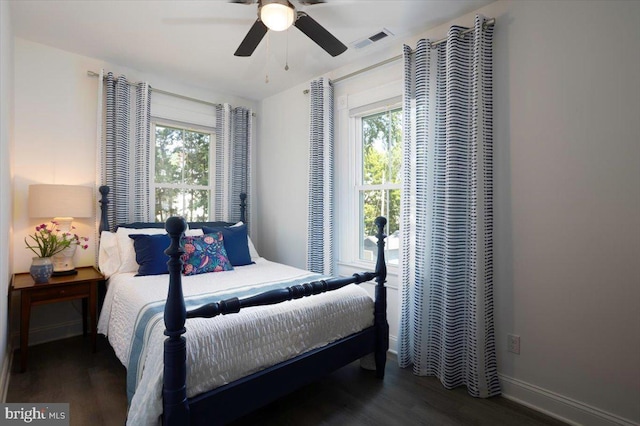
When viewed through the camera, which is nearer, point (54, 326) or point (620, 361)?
point (620, 361)

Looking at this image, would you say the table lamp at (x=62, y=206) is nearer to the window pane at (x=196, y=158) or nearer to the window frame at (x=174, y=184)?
the window frame at (x=174, y=184)

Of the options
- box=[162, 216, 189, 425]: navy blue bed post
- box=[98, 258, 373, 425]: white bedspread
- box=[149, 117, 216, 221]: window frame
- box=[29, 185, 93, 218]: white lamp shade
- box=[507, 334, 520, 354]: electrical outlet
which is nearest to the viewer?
box=[162, 216, 189, 425]: navy blue bed post

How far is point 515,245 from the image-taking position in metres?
2.14

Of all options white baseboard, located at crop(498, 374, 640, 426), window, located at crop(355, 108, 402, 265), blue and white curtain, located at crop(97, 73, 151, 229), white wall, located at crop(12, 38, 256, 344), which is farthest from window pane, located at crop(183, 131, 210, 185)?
white baseboard, located at crop(498, 374, 640, 426)

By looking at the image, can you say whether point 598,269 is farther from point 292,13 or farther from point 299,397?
point 292,13

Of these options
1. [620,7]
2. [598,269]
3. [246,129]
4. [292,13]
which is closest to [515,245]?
[598,269]

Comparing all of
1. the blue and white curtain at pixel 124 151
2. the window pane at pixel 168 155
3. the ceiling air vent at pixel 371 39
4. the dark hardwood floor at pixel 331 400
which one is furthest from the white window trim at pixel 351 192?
the blue and white curtain at pixel 124 151

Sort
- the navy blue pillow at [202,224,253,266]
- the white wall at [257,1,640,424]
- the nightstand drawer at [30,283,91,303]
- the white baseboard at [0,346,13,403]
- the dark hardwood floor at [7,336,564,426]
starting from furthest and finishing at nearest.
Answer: the navy blue pillow at [202,224,253,266] → the nightstand drawer at [30,283,91,303] → the white baseboard at [0,346,13,403] → the dark hardwood floor at [7,336,564,426] → the white wall at [257,1,640,424]

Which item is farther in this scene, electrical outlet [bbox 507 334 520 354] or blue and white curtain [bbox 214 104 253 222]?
blue and white curtain [bbox 214 104 253 222]

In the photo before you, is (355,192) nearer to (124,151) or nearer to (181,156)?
(181,156)

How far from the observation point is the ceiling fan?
5.90 feet

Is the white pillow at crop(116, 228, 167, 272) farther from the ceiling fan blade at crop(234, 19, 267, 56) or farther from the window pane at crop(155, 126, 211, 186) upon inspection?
the ceiling fan blade at crop(234, 19, 267, 56)

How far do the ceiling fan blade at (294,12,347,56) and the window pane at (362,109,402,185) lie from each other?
965 millimetres

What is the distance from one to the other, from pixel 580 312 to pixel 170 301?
2216 mm
